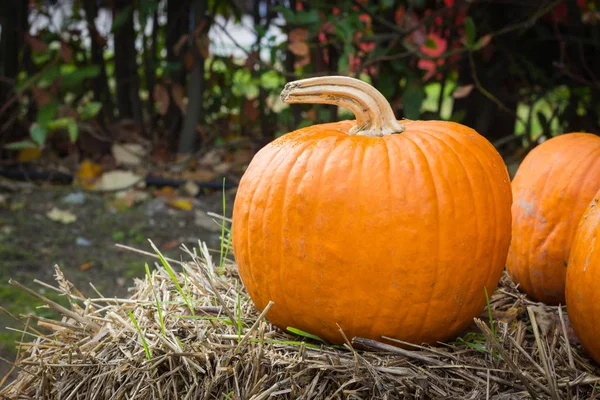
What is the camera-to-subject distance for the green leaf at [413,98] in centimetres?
373

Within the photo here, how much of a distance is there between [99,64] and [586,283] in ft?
12.1

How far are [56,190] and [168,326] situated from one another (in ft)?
8.87

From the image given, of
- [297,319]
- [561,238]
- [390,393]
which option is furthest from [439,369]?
[561,238]

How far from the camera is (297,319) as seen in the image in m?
1.77

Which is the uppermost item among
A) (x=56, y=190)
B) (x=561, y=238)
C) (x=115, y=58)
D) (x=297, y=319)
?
(x=115, y=58)

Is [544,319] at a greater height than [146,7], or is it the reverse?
[146,7]

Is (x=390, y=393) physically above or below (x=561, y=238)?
below

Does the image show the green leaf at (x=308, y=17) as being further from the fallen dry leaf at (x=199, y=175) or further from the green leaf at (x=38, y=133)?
the green leaf at (x=38, y=133)

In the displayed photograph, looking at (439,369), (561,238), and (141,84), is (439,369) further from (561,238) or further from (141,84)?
(141,84)

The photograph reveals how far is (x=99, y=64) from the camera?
14.9 ft

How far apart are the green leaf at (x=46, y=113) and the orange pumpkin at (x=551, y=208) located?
2.84 meters

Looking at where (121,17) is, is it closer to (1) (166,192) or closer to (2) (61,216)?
(1) (166,192)

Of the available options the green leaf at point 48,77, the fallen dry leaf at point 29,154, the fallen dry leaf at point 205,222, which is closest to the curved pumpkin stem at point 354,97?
the fallen dry leaf at point 205,222

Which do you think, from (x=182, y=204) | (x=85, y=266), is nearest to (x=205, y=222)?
(x=182, y=204)
